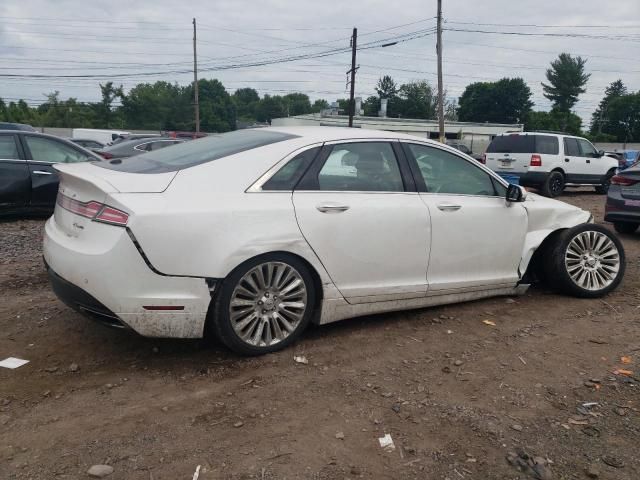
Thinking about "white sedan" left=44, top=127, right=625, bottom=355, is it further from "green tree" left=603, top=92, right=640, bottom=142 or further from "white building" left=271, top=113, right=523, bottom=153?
"green tree" left=603, top=92, right=640, bottom=142

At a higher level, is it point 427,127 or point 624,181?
point 427,127

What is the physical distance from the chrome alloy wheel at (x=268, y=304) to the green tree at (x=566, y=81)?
100625mm

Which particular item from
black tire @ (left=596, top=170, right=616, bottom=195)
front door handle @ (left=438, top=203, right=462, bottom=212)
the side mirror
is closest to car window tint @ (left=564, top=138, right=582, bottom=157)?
black tire @ (left=596, top=170, right=616, bottom=195)

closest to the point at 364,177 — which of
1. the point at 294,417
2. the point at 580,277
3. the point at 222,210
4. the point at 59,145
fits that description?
the point at 222,210

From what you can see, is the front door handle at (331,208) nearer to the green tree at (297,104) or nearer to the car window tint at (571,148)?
the car window tint at (571,148)

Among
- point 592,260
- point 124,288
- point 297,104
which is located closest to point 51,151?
point 124,288

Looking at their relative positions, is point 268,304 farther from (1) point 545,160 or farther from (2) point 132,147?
(1) point 545,160

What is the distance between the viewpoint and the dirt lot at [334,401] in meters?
2.61

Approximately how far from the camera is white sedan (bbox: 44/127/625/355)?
3.27 m

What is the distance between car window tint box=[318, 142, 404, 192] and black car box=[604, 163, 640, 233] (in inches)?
219

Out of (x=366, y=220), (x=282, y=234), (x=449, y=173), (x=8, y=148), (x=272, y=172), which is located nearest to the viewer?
(x=282, y=234)

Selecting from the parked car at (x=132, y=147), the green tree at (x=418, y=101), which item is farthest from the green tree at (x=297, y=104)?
the parked car at (x=132, y=147)

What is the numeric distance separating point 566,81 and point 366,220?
10293 cm

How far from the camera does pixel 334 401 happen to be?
317cm
